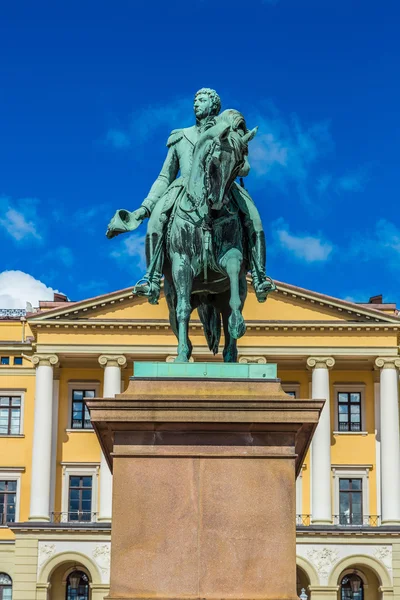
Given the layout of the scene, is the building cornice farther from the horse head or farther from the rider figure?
the horse head

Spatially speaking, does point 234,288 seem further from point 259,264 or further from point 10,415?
point 10,415

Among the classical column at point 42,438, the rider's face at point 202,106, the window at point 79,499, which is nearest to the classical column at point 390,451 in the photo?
the window at point 79,499

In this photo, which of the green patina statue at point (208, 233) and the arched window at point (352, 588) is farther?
the arched window at point (352, 588)

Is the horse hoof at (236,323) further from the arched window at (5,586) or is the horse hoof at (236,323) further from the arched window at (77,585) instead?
the arched window at (5,586)

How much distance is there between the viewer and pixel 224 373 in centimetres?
1148

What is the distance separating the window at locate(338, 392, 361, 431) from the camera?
190 ft

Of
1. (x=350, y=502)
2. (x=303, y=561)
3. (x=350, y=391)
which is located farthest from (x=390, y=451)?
(x=303, y=561)

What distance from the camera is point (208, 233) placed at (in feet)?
40.1

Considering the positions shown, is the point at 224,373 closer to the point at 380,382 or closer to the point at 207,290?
the point at 207,290

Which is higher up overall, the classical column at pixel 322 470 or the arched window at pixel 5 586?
the classical column at pixel 322 470

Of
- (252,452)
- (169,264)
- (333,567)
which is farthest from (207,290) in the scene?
(333,567)

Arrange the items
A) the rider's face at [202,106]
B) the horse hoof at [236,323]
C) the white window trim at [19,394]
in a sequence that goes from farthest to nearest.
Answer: the white window trim at [19,394], the rider's face at [202,106], the horse hoof at [236,323]

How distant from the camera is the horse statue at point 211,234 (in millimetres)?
11969

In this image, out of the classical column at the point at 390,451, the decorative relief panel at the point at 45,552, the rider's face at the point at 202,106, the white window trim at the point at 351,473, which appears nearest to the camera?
the rider's face at the point at 202,106
